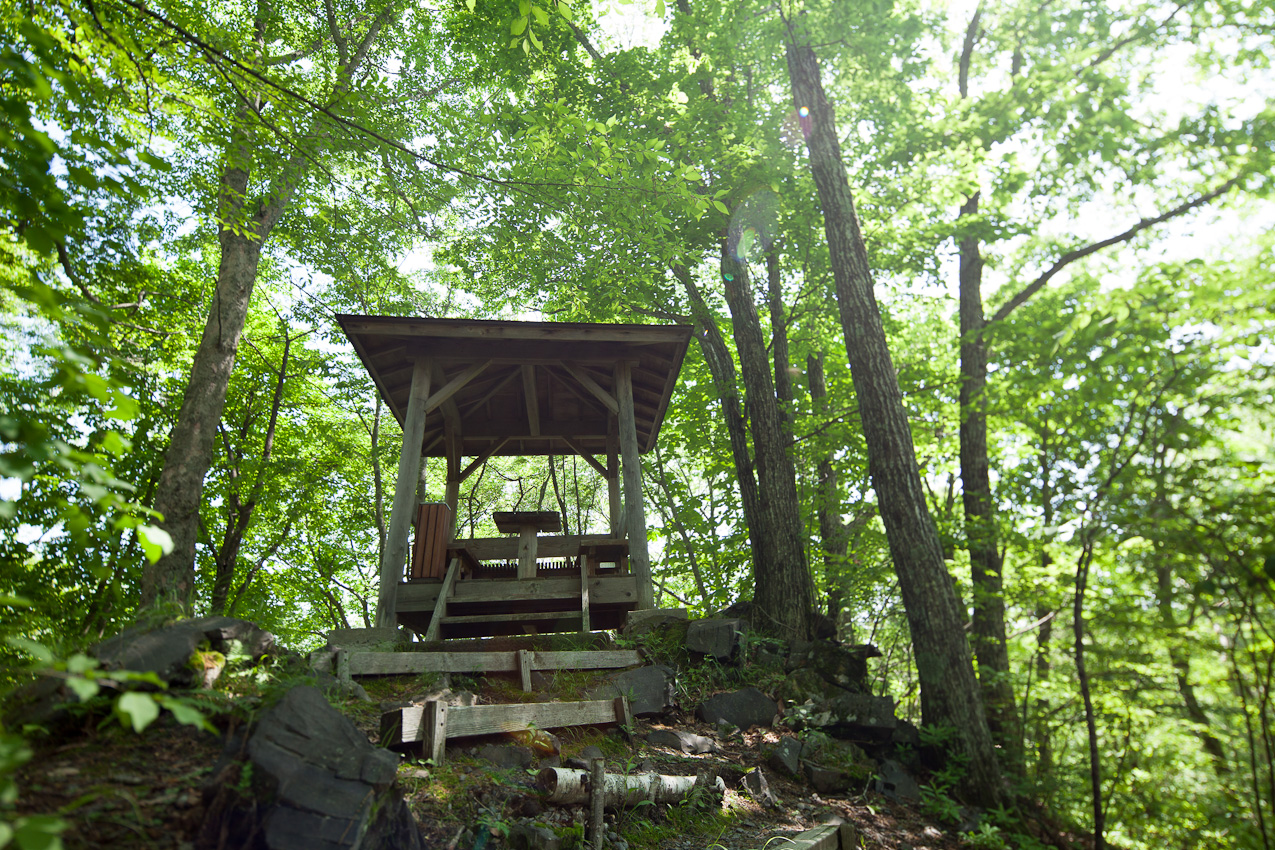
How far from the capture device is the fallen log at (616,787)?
12.5 feet

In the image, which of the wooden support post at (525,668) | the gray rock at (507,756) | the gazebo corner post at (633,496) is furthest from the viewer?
the gazebo corner post at (633,496)

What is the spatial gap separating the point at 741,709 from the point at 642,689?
1.10 meters

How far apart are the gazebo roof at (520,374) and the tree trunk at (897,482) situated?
2.10 metres

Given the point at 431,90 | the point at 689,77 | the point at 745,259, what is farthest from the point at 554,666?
the point at 431,90

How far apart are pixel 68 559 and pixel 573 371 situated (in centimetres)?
908

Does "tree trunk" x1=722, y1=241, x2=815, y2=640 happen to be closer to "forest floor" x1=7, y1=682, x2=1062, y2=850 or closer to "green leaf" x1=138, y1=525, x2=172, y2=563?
"forest floor" x1=7, y1=682, x2=1062, y2=850

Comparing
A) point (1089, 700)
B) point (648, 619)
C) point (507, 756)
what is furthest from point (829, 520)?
point (507, 756)

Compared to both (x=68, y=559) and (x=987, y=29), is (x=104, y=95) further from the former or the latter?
(x=987, y=29)

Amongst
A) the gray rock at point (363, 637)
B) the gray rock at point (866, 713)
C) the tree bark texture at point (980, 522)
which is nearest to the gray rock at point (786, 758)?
the gray rock at point (866, 713)

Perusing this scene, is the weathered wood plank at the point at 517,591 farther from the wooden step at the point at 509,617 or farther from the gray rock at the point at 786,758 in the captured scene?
the gray rock at the point at 786,758

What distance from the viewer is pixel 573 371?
8.56m

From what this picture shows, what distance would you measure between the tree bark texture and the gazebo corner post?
3513 millimetres

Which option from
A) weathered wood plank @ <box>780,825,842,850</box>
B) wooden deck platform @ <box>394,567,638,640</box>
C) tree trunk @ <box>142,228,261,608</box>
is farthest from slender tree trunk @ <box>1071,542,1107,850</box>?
tree trunk @ <box>142,228,261,608</box>

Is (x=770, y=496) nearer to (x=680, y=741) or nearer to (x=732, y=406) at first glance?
(x=732, y=406)
